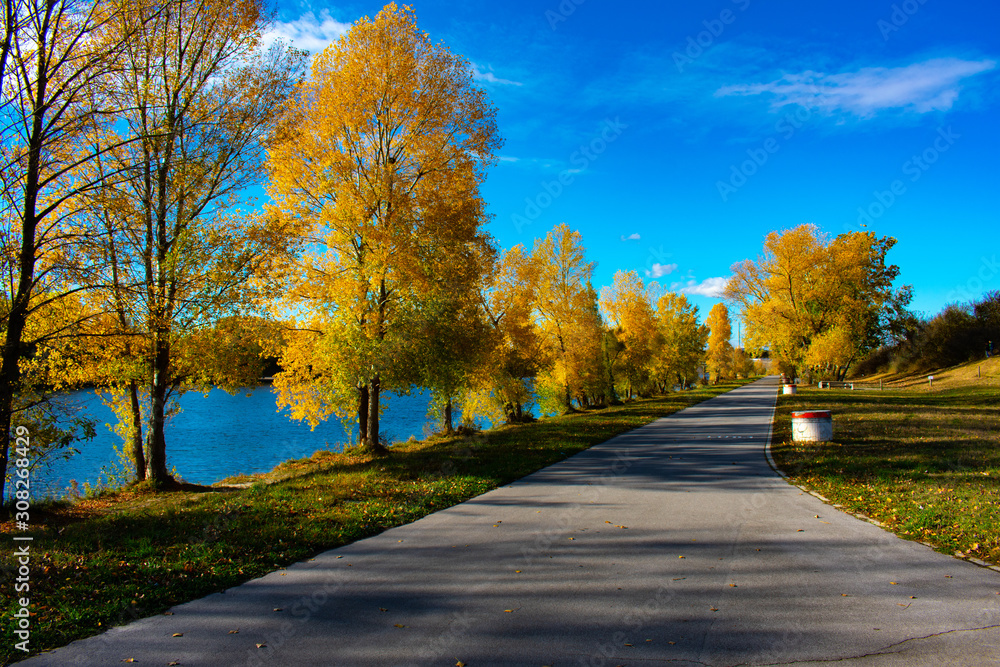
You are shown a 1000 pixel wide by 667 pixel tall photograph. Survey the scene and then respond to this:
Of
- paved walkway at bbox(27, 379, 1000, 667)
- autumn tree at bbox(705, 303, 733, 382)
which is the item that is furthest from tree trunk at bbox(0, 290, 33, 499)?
autumn tree at bbox(705, 303, 733, 382)

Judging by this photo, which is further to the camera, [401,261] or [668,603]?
[401,261]

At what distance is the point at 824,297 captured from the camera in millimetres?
40562

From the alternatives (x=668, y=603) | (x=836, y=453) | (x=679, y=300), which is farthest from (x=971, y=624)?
(x=679, y=300)

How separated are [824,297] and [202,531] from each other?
1755 inches

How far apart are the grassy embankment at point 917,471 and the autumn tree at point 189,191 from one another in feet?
41.2

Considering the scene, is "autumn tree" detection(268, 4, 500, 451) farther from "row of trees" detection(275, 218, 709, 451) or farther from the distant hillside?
the distant hillside

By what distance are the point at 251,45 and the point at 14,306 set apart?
8.04 m

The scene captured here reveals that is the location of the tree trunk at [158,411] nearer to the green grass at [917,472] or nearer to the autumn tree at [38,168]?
the autumn tree at [38,168]

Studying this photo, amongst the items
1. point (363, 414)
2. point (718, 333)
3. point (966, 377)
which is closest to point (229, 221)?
point (363, 414)

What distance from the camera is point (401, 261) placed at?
14.2 metres

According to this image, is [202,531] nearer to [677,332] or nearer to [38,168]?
[38,168]

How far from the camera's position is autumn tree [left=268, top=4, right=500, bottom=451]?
46.4 feet

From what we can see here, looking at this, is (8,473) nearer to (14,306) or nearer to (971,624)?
(14,306)

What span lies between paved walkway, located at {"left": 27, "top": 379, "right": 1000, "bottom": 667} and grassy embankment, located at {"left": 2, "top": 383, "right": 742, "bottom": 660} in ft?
1.23
